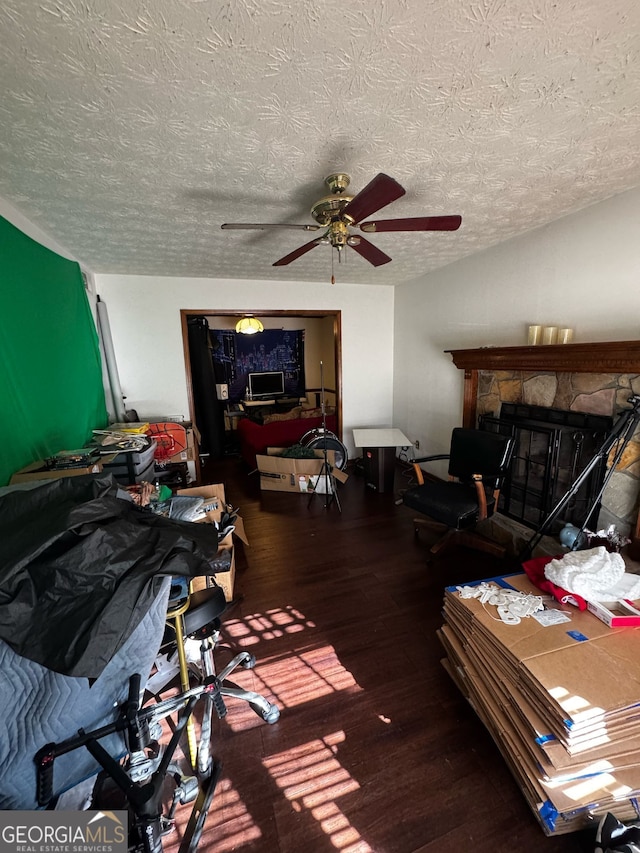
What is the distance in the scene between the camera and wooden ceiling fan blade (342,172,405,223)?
123 cm

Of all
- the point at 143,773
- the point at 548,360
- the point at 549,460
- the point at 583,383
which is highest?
the point at 548,360

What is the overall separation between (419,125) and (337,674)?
2.46 metres

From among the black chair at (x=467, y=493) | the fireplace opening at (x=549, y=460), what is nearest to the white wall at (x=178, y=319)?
the fireplace opening at (x=549, y=460)

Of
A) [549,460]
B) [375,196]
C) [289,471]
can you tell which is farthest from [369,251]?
[289,471]

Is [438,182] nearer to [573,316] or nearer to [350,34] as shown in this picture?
[350,34]

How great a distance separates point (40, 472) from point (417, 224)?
2211 millimetres

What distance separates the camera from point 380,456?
3684mm

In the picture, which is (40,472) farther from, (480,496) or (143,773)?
(480,496)

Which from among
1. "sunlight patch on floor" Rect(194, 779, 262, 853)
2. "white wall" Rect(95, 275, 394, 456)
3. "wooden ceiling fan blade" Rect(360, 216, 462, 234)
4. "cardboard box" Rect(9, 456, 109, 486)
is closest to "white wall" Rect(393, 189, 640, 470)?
"white wall" Rect(95, 275, 394, 456)

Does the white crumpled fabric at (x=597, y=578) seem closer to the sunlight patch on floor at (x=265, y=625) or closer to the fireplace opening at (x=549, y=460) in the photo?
the fireplace opening at (x=549, y=460)

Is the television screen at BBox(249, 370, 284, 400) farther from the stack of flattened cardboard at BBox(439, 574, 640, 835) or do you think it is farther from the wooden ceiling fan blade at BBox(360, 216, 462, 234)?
the stack of flattened cardboard at BBox(439, 574, 640, 835)

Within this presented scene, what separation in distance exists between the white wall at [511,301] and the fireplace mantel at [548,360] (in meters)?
0.22

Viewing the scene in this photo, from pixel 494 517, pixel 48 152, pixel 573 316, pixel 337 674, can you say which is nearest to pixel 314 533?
pixel 337 674

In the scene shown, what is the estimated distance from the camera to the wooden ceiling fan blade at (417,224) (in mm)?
1550
